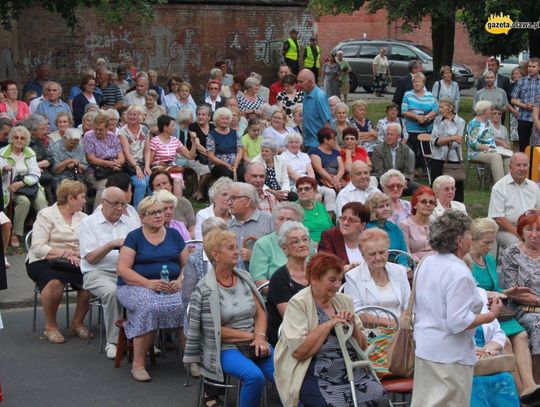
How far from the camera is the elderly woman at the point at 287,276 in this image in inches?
320

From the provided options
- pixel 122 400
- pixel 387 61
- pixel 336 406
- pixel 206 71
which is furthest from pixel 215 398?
pixel 387 61

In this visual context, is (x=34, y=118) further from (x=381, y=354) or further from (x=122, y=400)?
(x=381, y=354)

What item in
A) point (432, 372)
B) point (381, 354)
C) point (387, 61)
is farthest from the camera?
point (387, 61)

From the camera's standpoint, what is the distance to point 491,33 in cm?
3131

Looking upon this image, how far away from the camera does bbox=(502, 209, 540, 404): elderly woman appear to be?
8914 mm

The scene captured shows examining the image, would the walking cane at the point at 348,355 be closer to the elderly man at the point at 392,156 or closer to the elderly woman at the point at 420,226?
the elderly woman at the point at 420,226

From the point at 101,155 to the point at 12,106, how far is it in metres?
2.70

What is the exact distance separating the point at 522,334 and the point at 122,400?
3.28m

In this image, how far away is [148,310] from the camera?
897 centimetres

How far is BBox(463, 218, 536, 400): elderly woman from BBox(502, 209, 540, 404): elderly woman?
3.0 inches

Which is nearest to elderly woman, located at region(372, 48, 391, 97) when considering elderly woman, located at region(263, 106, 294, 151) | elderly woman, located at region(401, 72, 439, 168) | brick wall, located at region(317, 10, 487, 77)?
brick wall, located at region(317, 10, 487, 77)

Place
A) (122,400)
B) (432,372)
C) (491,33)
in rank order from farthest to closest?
(491,33), (122,400), (432,372)

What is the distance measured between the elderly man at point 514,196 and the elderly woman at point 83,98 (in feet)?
26.2

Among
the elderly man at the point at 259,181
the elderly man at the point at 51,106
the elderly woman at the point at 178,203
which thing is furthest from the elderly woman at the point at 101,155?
the elderly woman at the point at 178,203
